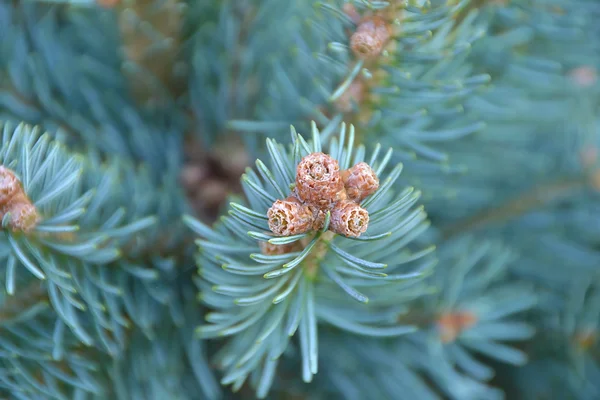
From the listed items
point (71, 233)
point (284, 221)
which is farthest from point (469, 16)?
point (71, 233)

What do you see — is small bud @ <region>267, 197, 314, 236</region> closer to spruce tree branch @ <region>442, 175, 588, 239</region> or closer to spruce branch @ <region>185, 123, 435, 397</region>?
spruce branch @ <region>185, 123, 435, 397</region>

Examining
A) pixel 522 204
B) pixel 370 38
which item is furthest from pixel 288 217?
pixel 522 204

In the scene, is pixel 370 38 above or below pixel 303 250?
above

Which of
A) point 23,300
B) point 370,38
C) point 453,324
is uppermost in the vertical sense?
point 370,38

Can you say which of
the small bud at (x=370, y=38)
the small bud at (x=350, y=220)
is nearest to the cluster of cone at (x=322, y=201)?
the small bud at (x=350, y=220)

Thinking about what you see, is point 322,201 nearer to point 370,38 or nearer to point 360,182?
point 360,182

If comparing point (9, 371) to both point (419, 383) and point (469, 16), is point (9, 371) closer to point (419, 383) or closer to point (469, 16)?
point (419, 383)

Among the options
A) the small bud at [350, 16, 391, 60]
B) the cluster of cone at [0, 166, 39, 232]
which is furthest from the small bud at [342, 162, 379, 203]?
the cluster of cone at [0, 166, 39, 232]

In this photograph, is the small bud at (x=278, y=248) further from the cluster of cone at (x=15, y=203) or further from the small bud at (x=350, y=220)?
the cluster of cone at (x=15, y=203)
